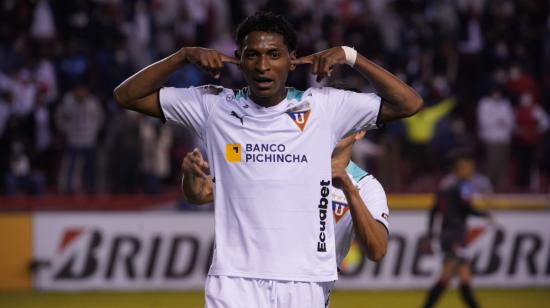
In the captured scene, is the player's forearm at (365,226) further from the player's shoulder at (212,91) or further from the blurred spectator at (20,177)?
the blurred spectator at (20,177)

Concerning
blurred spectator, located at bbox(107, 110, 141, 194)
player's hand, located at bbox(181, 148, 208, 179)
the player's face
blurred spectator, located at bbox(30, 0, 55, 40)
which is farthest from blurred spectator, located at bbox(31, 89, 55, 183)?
the player's face

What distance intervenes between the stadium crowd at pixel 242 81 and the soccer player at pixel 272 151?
11.4m

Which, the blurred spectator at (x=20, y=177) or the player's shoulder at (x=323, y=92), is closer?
the player's shoulder at (x=323, y=92)

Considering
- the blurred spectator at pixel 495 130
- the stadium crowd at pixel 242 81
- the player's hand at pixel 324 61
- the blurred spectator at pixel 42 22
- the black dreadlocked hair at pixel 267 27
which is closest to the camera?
the player's hand at pixel 324 61

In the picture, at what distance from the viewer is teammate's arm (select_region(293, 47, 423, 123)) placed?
4.99 m

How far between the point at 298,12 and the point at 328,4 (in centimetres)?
90

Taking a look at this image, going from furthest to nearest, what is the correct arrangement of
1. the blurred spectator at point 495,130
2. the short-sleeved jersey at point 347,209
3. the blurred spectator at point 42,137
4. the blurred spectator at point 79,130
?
the blurred spectator at point 495,130
the blurred spectator at point 42,137
the blurred spectator at point 79,130
the short-sleeved jersey at point 347,209

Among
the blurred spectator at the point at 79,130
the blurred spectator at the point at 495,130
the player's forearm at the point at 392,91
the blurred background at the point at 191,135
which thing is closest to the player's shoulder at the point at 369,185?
the player's forearm at the point at 392,91

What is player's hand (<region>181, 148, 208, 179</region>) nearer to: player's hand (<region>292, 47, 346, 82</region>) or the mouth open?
the mouth open

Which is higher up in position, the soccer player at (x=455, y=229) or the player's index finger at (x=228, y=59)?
the player's index finger at (x=228, y=59)

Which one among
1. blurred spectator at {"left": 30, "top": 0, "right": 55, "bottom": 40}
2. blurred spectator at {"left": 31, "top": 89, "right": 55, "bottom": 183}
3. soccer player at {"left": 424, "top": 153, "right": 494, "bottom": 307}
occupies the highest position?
blurred spectator at {"left": 30, "top": 0, "right": 55, "bottom": 40}

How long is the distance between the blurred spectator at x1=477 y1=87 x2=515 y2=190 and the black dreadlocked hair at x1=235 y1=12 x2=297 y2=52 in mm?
12876

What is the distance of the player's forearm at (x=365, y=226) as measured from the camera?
205 inches

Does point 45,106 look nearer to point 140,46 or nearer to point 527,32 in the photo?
point 140,46
